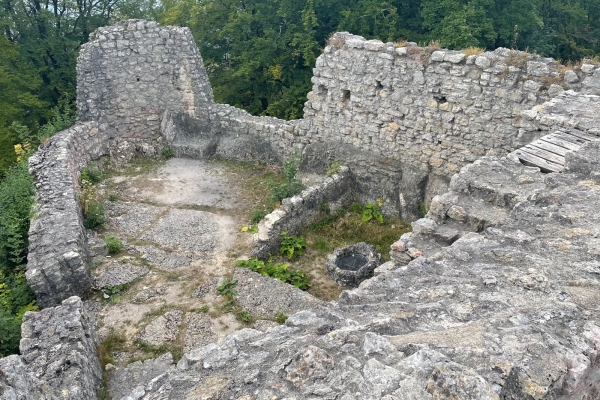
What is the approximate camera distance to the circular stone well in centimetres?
851

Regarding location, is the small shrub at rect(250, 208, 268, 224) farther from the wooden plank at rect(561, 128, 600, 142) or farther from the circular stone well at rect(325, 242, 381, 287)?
the wooden plank at rect(561, 128, 600, 142)

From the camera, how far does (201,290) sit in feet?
26.1

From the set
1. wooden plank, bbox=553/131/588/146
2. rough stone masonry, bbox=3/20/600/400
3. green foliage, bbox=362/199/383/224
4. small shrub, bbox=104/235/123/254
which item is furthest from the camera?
green foliage, bbox=362/199/383/224

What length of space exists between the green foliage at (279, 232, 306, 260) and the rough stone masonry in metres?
2.13

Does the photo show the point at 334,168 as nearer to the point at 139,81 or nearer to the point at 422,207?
the point at 422,207

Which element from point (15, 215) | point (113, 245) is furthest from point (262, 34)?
point (15, 215)

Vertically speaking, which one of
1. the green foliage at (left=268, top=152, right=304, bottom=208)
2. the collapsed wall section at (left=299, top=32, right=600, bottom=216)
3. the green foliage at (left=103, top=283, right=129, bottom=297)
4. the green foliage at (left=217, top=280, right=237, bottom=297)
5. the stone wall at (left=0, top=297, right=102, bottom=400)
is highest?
the collapsed wall section at (left=299, top=32, right=600, bottom=216)

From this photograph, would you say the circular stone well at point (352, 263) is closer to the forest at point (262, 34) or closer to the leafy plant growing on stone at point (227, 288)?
the leafy plant growing on stone at point (227, 288)

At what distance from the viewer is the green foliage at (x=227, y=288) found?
788 cm

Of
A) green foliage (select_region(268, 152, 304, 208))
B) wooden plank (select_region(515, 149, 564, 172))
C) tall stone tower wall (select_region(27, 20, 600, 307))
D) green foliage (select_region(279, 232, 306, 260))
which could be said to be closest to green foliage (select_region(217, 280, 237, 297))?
green foliage (select_region(279, 232, 306, 260))

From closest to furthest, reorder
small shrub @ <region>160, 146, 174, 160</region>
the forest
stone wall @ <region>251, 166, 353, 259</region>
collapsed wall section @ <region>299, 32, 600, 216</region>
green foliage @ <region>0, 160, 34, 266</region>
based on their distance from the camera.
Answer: green foliage @ <region>0, 160, 34, 266</region>, collapsed wall section @ <region>299, 32, 600, 216</region>, stone wall @ <region>251, 166, 353, 259</region>, small shrub @ <region>160, 146, 174, 160</region>, the forest

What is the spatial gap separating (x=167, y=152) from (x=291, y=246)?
16.7 ft

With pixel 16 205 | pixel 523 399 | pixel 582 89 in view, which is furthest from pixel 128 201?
pixel 523 399

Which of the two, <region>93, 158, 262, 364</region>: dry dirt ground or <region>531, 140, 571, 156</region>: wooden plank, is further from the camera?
<region>93, 158, 262, 364</region>: dry dirt ground
